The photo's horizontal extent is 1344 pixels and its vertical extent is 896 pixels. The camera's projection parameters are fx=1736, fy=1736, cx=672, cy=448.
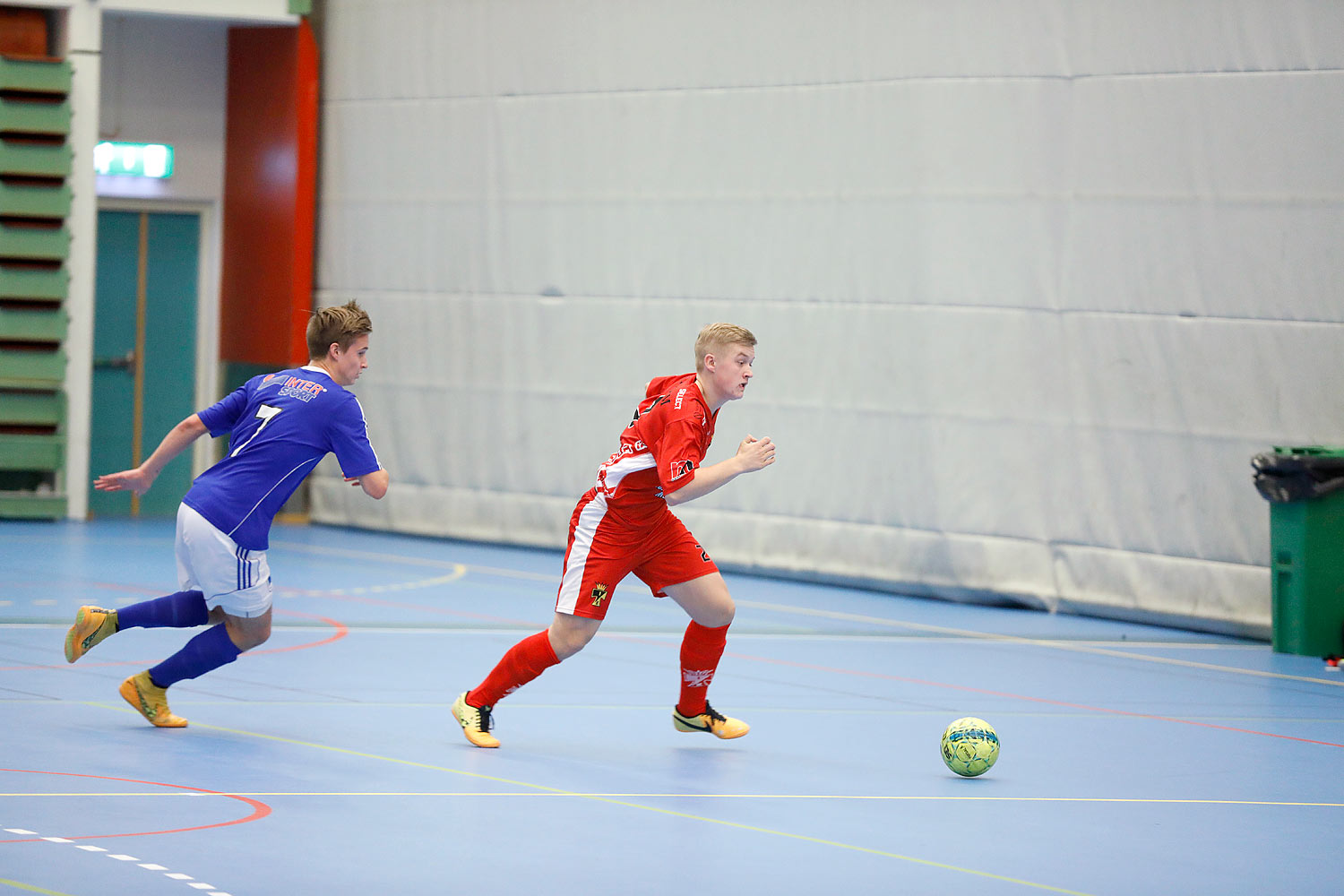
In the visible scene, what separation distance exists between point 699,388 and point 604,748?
62.2 inches

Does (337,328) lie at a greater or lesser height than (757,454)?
greater

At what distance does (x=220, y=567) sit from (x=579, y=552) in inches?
58.0

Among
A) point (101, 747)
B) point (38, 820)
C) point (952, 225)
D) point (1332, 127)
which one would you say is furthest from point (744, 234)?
point (38, 820)

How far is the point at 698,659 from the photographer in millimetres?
7453

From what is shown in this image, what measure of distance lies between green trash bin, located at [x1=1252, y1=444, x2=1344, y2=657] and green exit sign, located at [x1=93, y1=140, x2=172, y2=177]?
11.6m

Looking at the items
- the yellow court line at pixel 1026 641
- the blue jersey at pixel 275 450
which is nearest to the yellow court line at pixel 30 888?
the blue jersey at pixel 275 450

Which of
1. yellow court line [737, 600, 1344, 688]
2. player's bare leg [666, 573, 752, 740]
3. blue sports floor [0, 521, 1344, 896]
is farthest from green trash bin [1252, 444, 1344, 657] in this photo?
player's bare leg [666, 573, 752, 740]

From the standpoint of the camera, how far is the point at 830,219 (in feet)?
45.8

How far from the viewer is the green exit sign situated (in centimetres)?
1748

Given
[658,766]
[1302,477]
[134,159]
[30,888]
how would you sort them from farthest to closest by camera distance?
1. [134,159]
2. [1302,477]
3. [658,766]
4. [30,888]

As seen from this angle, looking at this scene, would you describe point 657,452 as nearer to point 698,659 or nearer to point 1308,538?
point 698,659

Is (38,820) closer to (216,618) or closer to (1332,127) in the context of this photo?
(216,618)

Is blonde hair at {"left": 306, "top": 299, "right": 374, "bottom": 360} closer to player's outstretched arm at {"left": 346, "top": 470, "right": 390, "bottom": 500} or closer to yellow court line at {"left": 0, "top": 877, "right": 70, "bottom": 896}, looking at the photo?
player's outstretched arm at {"left": 346, "top": 470, "right": 390, "bottom": 500}

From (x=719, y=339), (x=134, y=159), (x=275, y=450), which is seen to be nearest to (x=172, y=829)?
(x=275, y=450)
